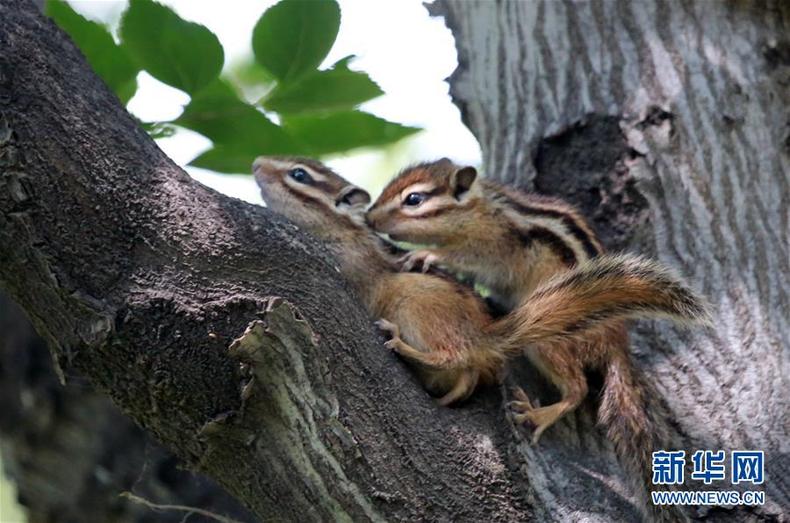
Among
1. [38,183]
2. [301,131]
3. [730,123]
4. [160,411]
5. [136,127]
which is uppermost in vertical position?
[730,123]

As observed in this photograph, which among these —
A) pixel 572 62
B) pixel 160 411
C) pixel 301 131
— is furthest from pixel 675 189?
pixel 160 411

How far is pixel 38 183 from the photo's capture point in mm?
2578

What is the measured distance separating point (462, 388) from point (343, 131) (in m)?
1.04

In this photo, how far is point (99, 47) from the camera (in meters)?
3.50

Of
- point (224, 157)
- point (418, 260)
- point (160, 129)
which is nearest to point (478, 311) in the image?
point (418, 260)

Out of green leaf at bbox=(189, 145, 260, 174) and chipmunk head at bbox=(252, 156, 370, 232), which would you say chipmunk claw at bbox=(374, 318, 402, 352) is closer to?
green leaf at bbox=(189, 145, 260, 174)

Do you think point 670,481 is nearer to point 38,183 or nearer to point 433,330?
point 433,330

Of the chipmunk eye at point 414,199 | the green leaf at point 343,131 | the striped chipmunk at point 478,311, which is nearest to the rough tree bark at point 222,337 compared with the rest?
the striped chipmunk at point 478,311

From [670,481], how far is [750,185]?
1.38 metres

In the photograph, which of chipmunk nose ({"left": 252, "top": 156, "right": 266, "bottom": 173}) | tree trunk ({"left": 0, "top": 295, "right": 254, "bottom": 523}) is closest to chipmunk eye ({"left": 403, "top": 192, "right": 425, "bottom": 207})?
chipmunk nose ({"left": 252, "top": 156, "right": 266, "bottom": 173})

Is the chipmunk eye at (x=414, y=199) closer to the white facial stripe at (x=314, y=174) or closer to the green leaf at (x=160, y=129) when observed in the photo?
the white facial stripe at (x=314, y=174)

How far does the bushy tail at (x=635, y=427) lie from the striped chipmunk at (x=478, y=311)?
0.22 metres

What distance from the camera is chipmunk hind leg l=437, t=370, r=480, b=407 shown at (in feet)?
10.7

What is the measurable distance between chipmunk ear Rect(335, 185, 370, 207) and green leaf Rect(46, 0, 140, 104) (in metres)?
1.02
